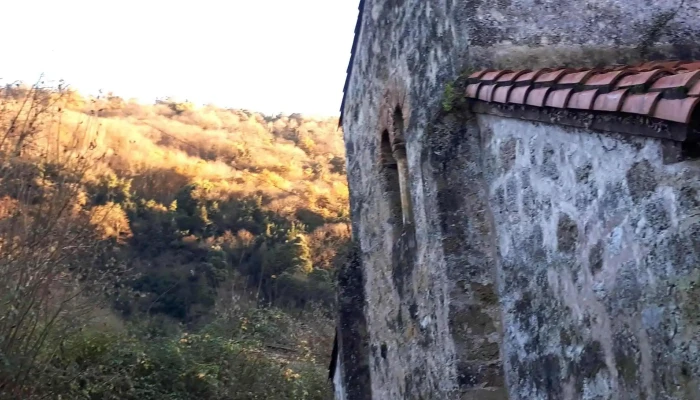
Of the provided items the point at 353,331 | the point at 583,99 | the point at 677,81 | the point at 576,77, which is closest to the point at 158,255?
the point at 353,331

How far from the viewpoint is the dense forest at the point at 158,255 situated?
8.20 meters

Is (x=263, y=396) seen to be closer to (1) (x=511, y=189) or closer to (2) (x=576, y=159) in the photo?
(1) (x=511, y=189)

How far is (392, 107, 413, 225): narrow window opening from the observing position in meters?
5.72

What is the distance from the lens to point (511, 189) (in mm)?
4074

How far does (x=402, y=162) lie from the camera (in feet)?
18.9

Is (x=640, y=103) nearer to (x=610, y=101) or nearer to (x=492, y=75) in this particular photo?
(x=610, y=101)

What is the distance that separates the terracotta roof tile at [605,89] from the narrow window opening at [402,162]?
1.41m

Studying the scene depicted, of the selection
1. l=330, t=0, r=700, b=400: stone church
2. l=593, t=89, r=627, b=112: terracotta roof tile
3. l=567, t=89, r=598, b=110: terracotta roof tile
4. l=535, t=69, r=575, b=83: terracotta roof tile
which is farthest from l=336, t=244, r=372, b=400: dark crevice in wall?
l=593, t=89, r=627, b=112: terracotta roof tile

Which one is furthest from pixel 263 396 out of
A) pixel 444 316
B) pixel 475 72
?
pixel 475 72

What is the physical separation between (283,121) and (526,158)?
3786 centimetres

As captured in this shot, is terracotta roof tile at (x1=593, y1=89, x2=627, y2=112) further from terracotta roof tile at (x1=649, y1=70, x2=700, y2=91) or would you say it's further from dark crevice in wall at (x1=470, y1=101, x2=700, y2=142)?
terracotta roof tile at (x1=649, y1=70, x2=700, y2=91)

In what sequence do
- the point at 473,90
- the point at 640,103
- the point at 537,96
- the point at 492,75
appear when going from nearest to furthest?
the point at 640,103 → the point at 537,96 → the point at 492,75 → the point at 473,90

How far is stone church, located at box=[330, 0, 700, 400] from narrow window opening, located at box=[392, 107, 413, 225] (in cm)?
2

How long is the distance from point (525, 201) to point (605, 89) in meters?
1.00
